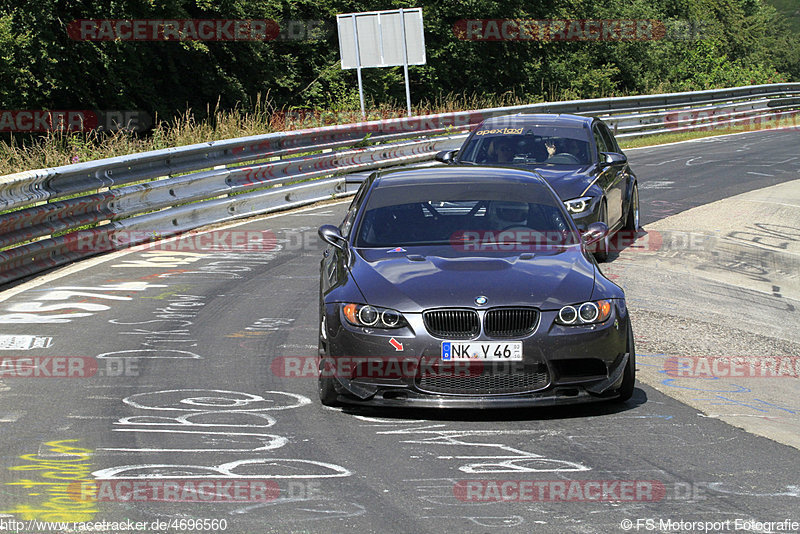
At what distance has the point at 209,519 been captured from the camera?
4820 mm

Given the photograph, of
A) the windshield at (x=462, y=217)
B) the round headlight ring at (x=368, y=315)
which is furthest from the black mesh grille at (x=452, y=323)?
the windshield at (x=462, y=217)

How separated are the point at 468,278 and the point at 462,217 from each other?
4.06 feet

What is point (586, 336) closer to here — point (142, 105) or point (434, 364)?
point (434, 364)

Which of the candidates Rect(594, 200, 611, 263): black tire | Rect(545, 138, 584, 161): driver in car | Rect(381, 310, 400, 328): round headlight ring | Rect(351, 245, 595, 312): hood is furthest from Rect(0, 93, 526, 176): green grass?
Rect(381, 310, 400, 328): round headlight ring

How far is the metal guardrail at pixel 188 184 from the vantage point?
11453 mm

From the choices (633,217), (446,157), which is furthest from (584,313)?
(633,217)

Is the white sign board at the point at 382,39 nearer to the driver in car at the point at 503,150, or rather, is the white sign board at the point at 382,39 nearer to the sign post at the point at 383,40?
the sign post at the point at 383,40

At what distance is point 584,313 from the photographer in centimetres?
652

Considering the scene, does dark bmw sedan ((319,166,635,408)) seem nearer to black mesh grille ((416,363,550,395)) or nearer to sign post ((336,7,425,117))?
black mesh grille ((416,363,550,395))

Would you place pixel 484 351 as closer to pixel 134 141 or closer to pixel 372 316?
pixel 372 316

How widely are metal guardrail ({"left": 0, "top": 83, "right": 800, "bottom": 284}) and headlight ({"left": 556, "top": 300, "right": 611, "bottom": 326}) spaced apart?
646cm

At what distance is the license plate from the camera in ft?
20.6

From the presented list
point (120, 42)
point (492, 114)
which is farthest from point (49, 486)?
point (120, 42)

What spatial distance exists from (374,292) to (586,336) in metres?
1.31
